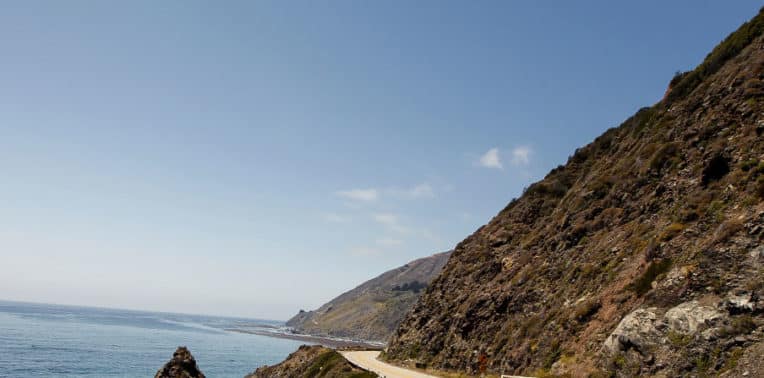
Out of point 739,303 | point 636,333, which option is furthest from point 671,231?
point 739,303

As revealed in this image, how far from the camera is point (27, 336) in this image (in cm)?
11619

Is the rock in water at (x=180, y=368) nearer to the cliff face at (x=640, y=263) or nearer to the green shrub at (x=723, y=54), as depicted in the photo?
the cliff face at (x=640, y=263)

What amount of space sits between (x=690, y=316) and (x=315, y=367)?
34.5 meters

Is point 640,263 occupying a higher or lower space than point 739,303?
higher

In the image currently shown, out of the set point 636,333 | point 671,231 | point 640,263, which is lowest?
point 636,333

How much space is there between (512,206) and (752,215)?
110 feet

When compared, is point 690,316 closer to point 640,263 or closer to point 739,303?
point 739,303

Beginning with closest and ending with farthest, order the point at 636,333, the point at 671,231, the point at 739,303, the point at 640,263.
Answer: the point at 739,303 → the point at 636,333 → the point at 671,231 → the point at 640,263

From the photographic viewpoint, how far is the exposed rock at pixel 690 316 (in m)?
16.7

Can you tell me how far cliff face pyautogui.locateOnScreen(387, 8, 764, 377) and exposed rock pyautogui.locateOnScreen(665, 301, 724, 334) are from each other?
0.07 meters

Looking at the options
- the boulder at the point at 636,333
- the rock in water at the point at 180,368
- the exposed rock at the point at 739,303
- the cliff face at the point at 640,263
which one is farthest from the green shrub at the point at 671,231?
the rock in water at the point at 180,368

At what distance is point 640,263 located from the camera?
23.5 meters

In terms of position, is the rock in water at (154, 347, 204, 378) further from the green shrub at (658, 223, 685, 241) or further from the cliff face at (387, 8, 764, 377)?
the green shrub at (658, 223, 685, 241)

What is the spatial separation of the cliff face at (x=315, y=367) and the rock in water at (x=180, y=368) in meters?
9.73
